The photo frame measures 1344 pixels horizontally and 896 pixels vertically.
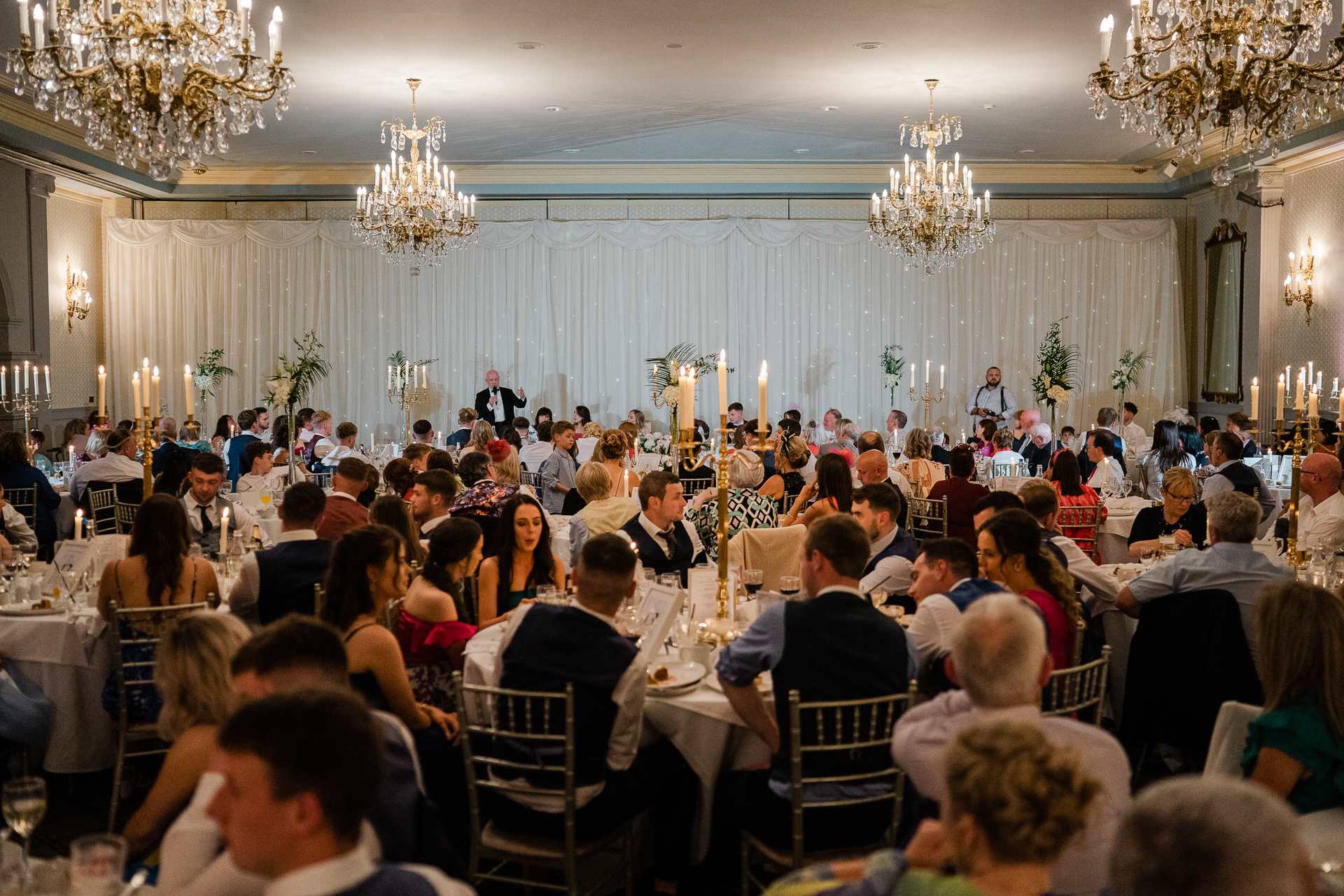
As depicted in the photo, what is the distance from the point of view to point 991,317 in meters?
15.5

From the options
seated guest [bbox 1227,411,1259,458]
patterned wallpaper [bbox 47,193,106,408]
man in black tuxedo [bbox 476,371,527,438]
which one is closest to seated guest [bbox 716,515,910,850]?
seated guest [bbox 1227,411,1259,458]

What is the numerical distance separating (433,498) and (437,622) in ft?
6.40

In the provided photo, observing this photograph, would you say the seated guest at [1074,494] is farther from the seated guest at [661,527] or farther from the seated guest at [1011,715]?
the seated guest at [1011,715]

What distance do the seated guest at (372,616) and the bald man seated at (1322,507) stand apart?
15.7ft

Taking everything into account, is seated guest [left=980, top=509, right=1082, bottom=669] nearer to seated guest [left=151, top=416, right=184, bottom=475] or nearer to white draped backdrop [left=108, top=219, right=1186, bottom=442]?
seated guest [left=151, top=416, right=184, bottom=475]

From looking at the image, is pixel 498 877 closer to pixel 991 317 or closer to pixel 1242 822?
pixel 1242 822

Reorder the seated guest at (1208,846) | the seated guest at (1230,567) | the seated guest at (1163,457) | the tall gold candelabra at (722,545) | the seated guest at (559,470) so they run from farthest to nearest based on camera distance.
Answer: the seated guest at (559,470)
the seated guest at (1163,457)
the seated guest at (1230,567)
the tall gold candelabra at (722,545)
the seated guest at (1208,846)

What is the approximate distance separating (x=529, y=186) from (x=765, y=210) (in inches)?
125

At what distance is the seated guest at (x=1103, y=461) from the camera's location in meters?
8.67

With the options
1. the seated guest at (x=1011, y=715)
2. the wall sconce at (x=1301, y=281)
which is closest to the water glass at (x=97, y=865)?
the seated guest at (x=1011, y=715)

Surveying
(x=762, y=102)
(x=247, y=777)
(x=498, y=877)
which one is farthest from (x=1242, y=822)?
(x=762, y=102)

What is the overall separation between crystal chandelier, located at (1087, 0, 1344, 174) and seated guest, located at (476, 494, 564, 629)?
3.58 metres

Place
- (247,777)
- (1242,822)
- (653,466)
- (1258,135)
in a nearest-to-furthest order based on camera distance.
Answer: (1242,822) < (247,777) < (1258,135) < (653,466)

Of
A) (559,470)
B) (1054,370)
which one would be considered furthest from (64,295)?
(1054,370)
